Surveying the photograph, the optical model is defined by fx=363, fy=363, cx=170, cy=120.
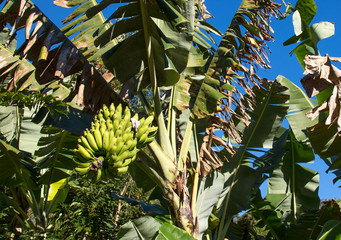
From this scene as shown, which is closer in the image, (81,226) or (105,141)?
(105,141)

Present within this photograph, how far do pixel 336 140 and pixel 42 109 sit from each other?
9.49 feet

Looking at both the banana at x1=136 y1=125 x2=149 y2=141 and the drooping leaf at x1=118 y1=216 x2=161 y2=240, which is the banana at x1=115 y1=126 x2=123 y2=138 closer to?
the banana at x1=136 y1=125 x2=149 y2=141

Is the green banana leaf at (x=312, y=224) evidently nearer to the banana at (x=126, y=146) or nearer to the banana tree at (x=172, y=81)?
the banana tree at (x=172, y=81)

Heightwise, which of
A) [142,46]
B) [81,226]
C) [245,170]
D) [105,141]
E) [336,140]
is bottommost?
[81,226]

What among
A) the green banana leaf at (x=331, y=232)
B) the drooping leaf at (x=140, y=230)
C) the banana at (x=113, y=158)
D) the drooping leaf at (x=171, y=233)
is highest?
the banana at (x=113, y=158)

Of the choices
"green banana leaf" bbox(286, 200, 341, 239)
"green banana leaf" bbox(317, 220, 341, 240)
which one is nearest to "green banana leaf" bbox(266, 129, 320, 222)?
"green banana leaf" bbox(286, 200, 341, 239)

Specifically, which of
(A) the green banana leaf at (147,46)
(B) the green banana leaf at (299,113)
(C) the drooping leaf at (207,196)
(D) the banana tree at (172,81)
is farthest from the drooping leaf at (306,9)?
(C) the drooping leaf at (207,196)

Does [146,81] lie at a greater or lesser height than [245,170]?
greater

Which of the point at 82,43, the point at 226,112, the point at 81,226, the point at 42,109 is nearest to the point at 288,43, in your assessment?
the point at 226,112

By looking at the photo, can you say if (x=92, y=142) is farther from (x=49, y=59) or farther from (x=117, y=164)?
(x=49, y=59)

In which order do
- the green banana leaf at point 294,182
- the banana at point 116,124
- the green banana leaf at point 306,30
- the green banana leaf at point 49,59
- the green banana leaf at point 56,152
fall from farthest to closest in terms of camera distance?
1. the green banana leaf at point 294,182
2. the green banana leaf at point 306,30
3. the green banana leaf at point 56,152
4. the green banana leaf at point 49,59
5. the banana at point 116,124

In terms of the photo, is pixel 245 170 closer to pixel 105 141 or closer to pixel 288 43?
pixel 288 43

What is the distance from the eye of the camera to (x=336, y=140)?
358cm

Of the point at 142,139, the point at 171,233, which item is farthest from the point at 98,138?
the point at 171,233
